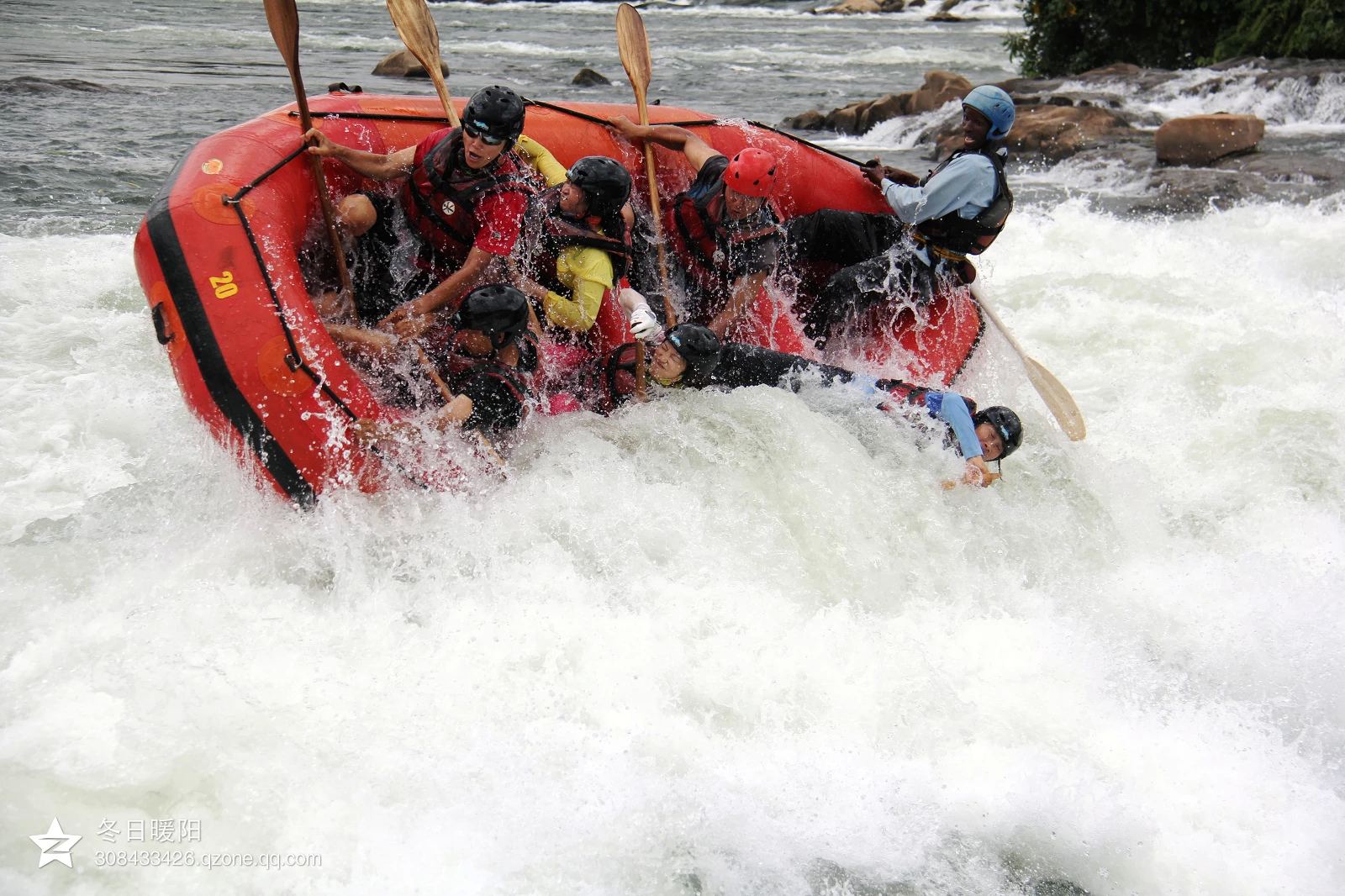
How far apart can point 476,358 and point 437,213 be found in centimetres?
66

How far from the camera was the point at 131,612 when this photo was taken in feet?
9.70

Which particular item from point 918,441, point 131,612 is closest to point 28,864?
point 131,612

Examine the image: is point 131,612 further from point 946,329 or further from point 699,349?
point 946,329

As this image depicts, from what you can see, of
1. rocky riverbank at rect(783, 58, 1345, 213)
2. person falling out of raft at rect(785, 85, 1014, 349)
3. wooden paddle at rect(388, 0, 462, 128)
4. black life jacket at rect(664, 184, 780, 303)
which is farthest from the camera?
rocky riverbank at rect(783, 58, 1345, 213)

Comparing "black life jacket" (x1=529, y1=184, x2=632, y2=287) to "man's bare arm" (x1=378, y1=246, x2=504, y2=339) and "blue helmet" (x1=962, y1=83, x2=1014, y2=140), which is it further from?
"blue helmet" (x1=962, y1=83, x2=1014, y2=140)

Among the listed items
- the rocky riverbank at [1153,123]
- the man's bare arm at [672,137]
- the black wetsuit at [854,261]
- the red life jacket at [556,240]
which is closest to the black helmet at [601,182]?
the red life jacket at [556,240]

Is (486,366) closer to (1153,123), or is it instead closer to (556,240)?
(556,240)

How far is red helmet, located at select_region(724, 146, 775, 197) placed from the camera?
390 cm

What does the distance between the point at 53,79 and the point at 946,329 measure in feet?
31.0

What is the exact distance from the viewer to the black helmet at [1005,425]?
3.77 m

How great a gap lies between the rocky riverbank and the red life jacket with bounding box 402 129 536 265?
6556 millimetres

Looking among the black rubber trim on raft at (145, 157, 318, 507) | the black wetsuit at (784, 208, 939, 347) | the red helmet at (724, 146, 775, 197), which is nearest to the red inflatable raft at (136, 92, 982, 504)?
the black rubber trim on raft at (145, 157, 318, 507)

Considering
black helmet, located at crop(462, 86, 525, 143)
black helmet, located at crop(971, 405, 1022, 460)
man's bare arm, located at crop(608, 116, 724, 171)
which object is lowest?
black helmet, located at crop(971, 405, 1022, 460)

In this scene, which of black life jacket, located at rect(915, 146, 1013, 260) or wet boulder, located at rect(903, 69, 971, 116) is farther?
wet boulder, located at rect(903, 69, 971, 116)
